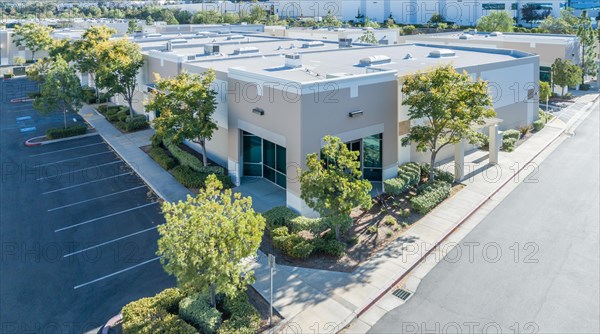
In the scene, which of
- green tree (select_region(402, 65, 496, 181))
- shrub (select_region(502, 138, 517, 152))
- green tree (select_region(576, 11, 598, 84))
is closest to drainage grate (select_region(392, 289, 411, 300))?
green tree (select_region(402, 65, 496, 181))

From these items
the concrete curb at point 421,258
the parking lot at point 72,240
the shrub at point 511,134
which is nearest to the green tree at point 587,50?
the shrub at point 511,134

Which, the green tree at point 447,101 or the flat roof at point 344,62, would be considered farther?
the flat roof at point 344,62

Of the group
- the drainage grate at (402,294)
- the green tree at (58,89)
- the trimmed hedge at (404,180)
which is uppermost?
the green tree at (58,89)

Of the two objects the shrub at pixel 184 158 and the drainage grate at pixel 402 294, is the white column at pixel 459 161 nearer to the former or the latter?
the drainage grate at pixel 402 294

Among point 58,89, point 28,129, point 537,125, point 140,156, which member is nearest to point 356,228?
point 140,156

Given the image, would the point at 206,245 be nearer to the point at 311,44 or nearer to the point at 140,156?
the point at 140,156

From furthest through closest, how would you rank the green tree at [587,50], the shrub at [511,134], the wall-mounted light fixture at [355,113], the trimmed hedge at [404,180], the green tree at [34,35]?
the green tree at [34,35], the green tree at [587,50], the shrub at [511,134], the trimmed hedge at [404,180], the wall-mounted light fixture at [355,113]

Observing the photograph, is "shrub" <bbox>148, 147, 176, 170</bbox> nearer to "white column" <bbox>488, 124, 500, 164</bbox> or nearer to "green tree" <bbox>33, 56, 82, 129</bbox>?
"green tree" <bbox>33, 56, 82, 129</bbox>
